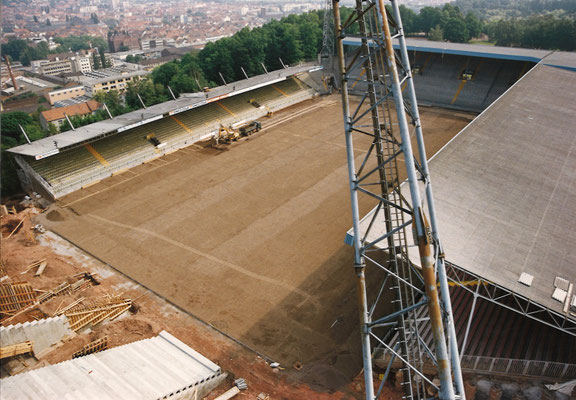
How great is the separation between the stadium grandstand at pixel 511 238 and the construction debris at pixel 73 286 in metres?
16.5

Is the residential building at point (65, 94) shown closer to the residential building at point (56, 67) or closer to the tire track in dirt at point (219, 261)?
the residential building at point (56, 67)

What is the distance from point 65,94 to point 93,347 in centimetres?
11431

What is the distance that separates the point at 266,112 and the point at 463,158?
109ft

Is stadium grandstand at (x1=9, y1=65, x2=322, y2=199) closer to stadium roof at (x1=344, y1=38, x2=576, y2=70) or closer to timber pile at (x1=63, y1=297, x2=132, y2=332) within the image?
timber pile at (x1=63, y1=297, x2=132, y2=332)

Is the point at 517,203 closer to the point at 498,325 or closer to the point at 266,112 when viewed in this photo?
the point at 498,325

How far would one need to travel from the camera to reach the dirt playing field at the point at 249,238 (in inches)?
792

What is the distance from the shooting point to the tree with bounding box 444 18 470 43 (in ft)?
345

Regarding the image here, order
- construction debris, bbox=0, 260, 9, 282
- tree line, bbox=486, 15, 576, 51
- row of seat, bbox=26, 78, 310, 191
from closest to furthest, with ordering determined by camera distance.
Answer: construction debris, bbox=0, 260, 9, 282
row of seat, bbox=26, 78, 310, 191
tree line, bbox=486, 15, 576, 51

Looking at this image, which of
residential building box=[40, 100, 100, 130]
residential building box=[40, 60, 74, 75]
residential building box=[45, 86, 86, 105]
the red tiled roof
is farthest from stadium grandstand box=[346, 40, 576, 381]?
residential building box=[40, 60, 74, 75]

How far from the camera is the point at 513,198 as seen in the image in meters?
21.6

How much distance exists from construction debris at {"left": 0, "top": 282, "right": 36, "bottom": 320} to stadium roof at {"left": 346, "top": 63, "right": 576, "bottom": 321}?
19.4m

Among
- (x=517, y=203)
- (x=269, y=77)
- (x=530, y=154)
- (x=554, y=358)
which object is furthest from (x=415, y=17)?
(x=554, y=358)

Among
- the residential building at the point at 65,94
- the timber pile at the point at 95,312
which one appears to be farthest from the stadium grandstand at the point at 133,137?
the residential building at the point at 65,94

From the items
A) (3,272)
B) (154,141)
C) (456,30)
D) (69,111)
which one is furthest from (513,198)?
(456,30)
